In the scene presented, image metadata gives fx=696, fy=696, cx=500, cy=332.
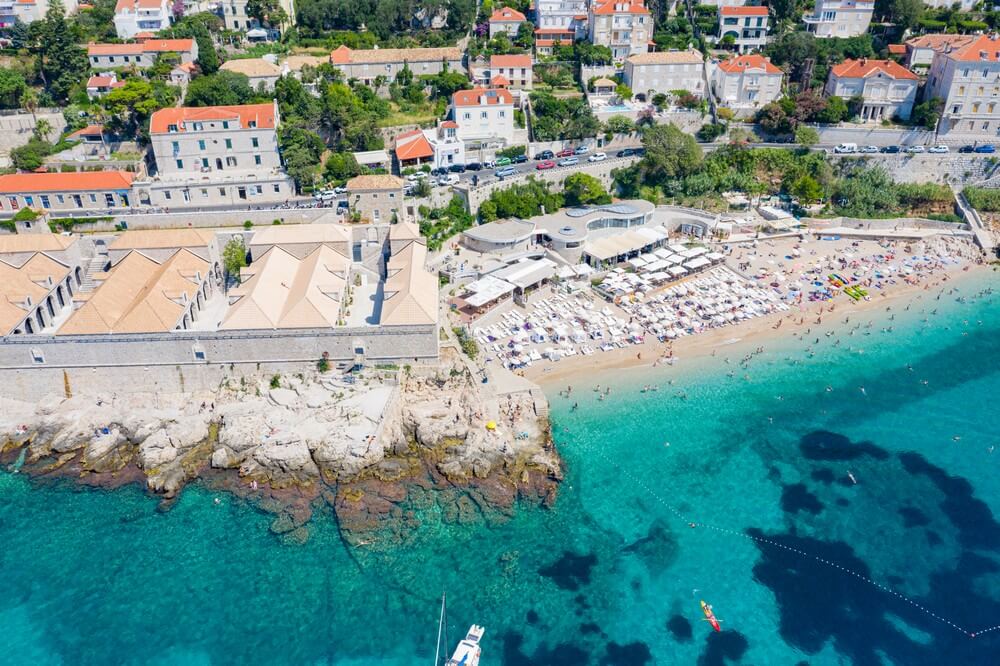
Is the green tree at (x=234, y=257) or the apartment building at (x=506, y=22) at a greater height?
the apartment building at (x=506, y=22)

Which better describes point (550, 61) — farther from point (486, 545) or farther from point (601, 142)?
point (486, 545)

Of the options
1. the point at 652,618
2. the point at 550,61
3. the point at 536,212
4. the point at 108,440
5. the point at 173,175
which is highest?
the point at 550,61

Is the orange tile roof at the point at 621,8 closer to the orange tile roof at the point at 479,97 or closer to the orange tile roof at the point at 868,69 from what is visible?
the orange tile roof at the point at 479,97

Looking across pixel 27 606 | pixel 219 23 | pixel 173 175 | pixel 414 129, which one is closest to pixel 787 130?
pixel 414 129

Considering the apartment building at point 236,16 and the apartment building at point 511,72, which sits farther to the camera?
the apartment building at point 236,16

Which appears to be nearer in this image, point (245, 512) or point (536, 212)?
point (245, 512)

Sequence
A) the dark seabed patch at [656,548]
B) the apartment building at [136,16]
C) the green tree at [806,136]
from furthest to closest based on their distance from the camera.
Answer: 1. the apartment building at [136,16]
2. the green tree at [806,136]
3. the dark seabed patch at [656,548]

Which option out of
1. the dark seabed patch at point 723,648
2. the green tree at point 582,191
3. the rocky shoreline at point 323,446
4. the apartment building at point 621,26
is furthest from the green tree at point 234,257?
the apartment building at point 621,26
